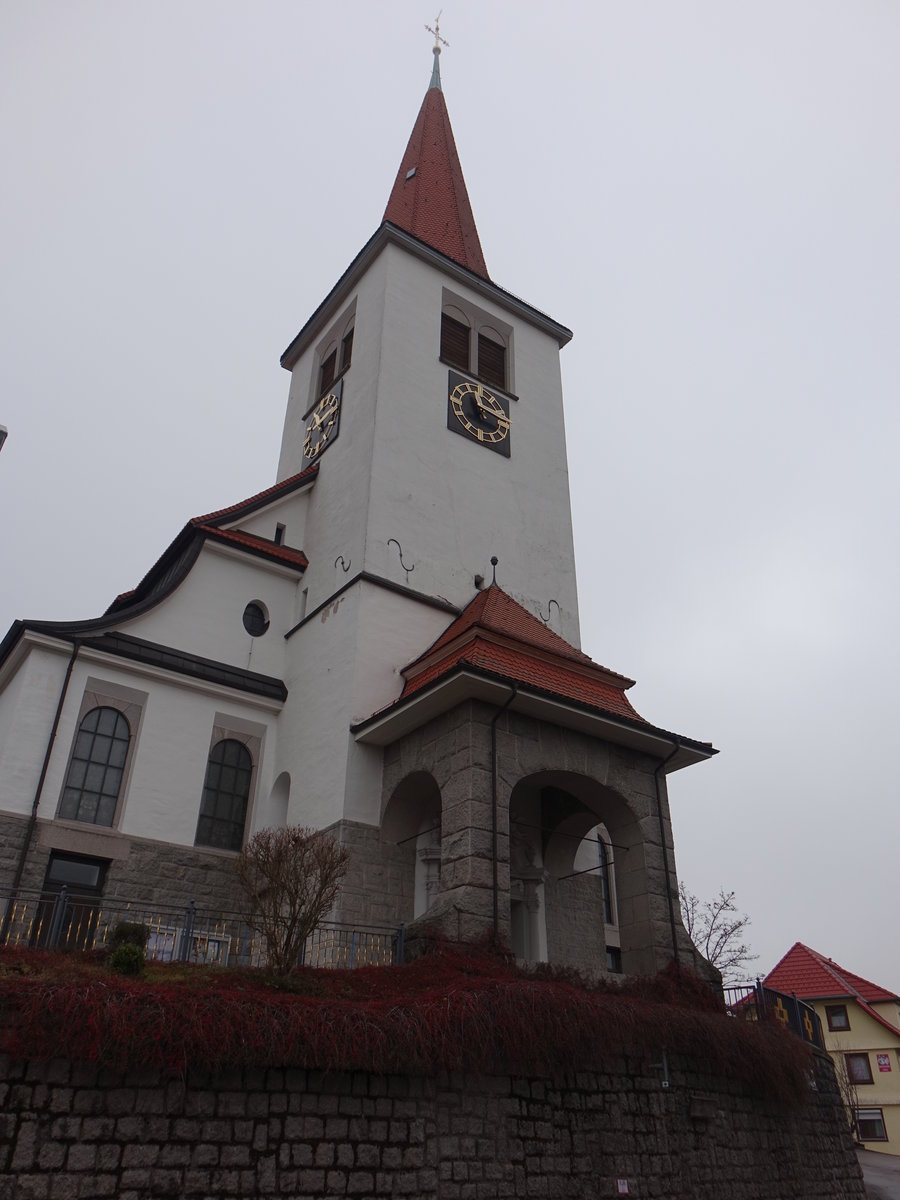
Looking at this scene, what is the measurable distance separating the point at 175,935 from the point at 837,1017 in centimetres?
2597

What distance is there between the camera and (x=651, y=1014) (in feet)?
35.3

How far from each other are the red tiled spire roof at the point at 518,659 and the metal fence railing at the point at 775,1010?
3.96 metres

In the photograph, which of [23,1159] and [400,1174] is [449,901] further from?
[23,1159]

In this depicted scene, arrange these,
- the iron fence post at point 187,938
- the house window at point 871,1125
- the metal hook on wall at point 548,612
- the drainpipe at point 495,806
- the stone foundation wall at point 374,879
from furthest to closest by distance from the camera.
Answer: the house window at point 871,1125, the metal hook on wall at point 548,612, the stone foundation wall at point 374,879, the drainpipe at point 495,806, the iron fence post at point 187,938

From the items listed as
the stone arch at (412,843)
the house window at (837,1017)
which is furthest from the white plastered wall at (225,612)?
the house window at (837,1017)

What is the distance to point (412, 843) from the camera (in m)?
14.1

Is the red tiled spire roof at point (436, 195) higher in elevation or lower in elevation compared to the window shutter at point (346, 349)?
higher

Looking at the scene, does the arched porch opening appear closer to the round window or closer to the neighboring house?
the round window

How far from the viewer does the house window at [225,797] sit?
15.0 meters

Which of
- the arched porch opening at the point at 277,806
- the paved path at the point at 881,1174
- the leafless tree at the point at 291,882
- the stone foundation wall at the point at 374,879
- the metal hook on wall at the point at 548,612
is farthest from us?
the metal hook on wall at the point at 548,612

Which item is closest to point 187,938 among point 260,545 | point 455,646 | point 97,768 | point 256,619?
point 97,768

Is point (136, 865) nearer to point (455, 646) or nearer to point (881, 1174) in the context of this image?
point (455, 646)

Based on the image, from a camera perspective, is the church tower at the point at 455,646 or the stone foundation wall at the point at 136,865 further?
the stone foundation wall at the point at 136,865

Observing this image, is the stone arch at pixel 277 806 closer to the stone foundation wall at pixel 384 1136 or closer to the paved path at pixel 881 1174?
the stone foundation wall at pixel 384 1136
